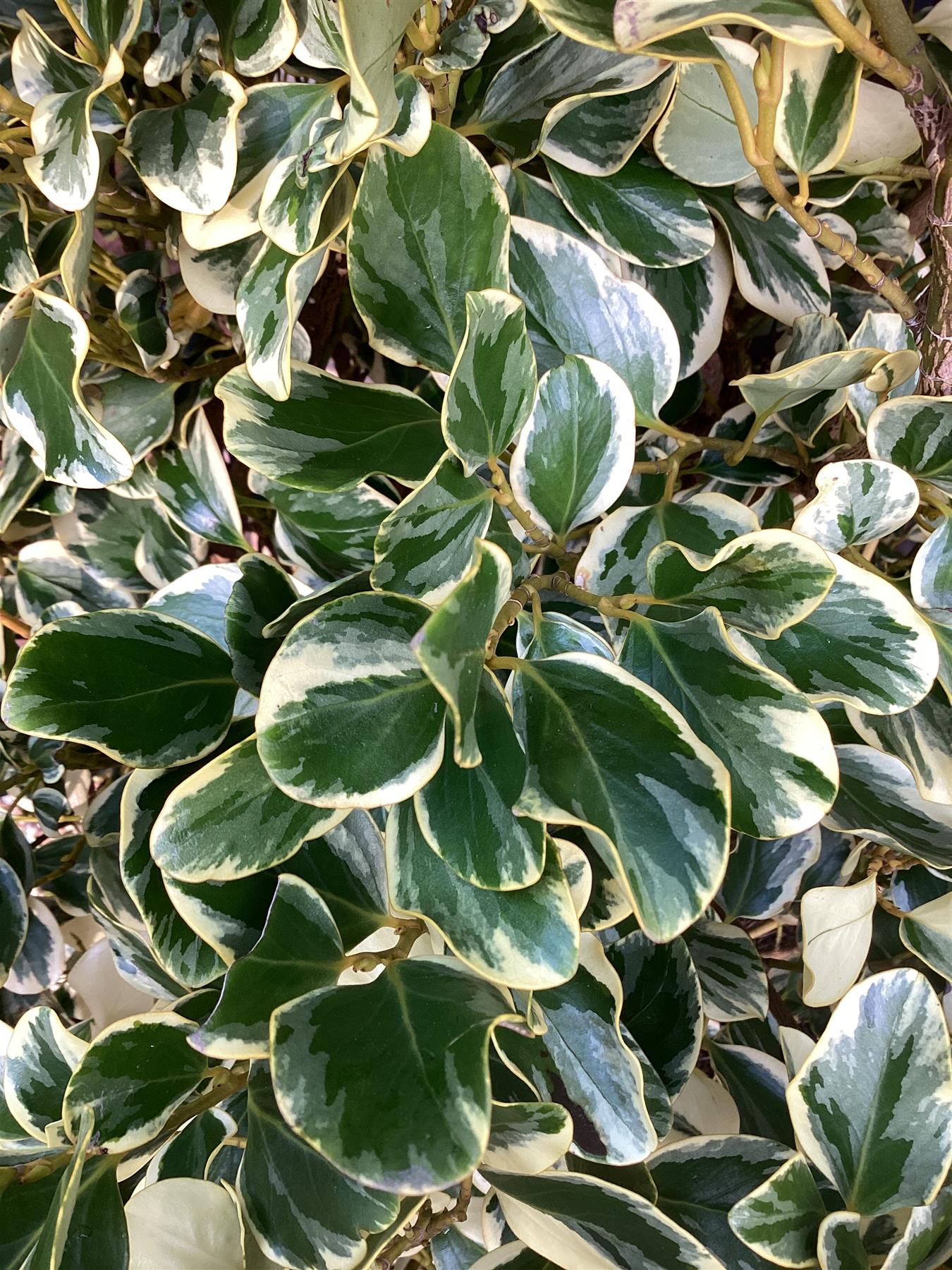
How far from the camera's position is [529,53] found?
0.52 m

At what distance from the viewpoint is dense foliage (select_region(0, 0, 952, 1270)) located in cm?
38

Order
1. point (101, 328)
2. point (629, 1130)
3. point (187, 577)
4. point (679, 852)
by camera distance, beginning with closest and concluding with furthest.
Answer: point (679, 852)
point (629, 1130)
point (187, 577)
point (101, 328)

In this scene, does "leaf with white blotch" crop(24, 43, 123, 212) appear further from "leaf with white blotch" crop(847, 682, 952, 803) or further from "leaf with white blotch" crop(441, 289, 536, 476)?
"leaf with white blotch" crop(847, 682, 952, 803)

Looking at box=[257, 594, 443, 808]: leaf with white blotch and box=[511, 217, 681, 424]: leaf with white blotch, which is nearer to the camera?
box=[257, 594, 443, 808]: leaf with white blotch

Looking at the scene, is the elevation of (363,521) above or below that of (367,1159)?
above

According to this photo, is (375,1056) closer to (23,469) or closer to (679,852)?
(679,852)

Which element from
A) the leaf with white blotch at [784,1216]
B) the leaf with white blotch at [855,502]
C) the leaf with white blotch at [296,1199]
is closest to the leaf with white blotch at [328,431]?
the leaf with white blotch at [855,502]

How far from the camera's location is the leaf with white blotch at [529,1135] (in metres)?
0.44

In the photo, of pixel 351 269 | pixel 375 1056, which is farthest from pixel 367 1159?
pixel 351 269

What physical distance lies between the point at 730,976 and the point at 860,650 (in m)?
0.29

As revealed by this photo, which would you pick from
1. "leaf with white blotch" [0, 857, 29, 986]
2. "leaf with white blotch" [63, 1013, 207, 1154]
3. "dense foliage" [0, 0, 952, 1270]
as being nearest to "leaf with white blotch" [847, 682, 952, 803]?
"dense foliage" [0, 0, 952, 1270]

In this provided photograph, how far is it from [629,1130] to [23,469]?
2.04 feet

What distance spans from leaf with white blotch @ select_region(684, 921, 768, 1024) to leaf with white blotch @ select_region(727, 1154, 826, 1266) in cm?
13

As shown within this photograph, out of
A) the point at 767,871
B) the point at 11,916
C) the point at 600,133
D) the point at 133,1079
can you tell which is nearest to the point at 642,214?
the point at 600,133
